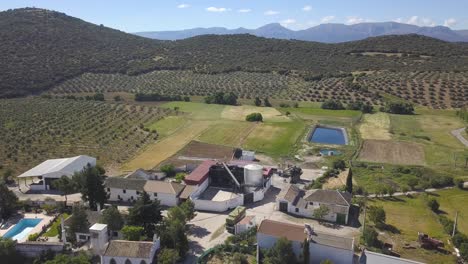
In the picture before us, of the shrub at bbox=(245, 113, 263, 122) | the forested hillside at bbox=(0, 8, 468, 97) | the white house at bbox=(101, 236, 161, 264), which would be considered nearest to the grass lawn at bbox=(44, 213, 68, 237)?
the white house at bbox=(101, 236, 161, 264)

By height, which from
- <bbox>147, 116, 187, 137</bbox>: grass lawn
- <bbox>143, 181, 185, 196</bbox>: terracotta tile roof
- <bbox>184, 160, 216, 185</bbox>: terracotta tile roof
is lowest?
<bbox>143, 181, 185, 196</bbox>: terracotta tile roof

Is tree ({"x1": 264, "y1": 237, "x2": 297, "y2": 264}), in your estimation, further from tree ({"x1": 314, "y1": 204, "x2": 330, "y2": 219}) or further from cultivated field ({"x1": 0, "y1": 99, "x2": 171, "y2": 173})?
cultivated field ({"x1": 0, "y1": 99, "x2": 171, "y2": 173})

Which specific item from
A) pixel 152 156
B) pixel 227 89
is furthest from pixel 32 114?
pixel 227 89

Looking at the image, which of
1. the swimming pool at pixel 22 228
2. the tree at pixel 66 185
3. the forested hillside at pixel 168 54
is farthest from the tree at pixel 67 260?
the forested hillside at pixel 168 54

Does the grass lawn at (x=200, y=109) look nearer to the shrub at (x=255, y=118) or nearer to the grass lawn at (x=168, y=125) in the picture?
the grass lawn at (x=168, y=125)

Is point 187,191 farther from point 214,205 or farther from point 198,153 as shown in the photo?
point 198,153

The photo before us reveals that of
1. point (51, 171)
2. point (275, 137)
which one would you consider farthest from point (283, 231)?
point (275, 137)

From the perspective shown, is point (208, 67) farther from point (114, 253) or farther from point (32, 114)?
point (114, 253)
